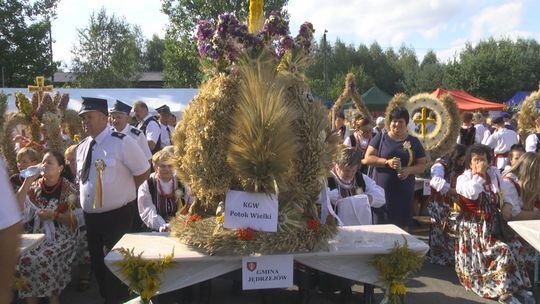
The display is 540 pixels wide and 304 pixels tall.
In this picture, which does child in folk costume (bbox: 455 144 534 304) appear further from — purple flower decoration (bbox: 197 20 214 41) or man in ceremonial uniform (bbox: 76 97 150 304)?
man in ceremonial uniform (bbox: 76 97 150 304)

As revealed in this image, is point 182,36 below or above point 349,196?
above

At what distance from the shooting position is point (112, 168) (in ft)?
14.1

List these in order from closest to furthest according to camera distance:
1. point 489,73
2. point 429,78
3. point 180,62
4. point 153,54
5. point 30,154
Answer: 1. point 30,154
2. point 180,62
3. point 489,73
4. point 429,78
5. point 153,54

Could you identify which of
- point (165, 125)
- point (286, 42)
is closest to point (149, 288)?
point (286, 42)

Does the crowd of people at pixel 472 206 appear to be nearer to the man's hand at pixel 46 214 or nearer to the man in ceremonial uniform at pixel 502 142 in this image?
the man's hand at pixel 46 214

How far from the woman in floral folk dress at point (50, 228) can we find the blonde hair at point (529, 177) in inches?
168

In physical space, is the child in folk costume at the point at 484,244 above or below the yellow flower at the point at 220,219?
below

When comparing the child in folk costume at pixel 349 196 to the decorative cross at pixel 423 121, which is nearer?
the child in folk costume at pixel 349 196

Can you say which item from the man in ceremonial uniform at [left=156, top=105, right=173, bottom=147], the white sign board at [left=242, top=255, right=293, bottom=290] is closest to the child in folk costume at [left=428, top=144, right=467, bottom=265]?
the white sign board at [left=242, top=255, right=293, bottom=290]

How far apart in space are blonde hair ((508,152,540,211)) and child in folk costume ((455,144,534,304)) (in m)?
0.20

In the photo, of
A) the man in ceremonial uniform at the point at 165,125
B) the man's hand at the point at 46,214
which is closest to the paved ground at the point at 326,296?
the man's hand at the point at 46,214

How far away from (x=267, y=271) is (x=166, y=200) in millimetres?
1718

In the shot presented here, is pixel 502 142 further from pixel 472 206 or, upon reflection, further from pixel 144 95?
pixel 144 95

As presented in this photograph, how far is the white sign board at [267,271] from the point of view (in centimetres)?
320
